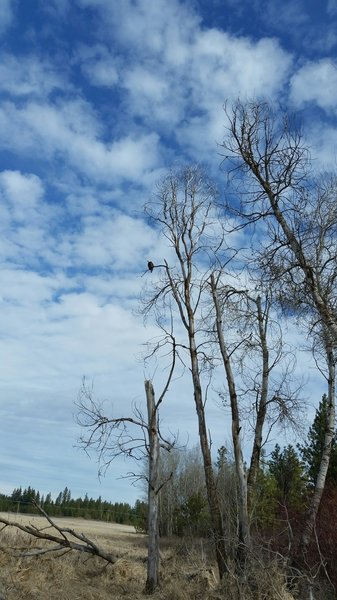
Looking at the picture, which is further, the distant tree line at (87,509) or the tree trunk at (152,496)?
the distant tree line at (87,509)

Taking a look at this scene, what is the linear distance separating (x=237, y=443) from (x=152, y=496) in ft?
8.46

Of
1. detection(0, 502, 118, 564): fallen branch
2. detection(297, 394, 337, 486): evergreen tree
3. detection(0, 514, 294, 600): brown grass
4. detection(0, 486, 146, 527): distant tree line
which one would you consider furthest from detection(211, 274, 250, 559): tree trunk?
detection(0, 486, 146, 527): distant tree line

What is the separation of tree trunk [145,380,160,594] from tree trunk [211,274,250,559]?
2.08 metres

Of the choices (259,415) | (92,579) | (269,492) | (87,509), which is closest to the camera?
(92,579)

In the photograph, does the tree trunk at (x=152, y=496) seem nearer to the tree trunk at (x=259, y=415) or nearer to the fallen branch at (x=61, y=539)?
the fallen branch at (x=61, y=539)

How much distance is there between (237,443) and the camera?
1388 centimetres

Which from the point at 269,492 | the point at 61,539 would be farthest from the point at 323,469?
the point at 269,492

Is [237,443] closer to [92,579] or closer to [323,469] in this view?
[323,469]

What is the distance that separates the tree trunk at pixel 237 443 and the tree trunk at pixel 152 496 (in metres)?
2.08

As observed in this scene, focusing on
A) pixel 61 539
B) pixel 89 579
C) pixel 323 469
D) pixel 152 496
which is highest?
pixel 323 469

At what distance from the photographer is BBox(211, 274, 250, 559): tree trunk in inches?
500

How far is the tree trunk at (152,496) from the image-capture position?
13.8 meters

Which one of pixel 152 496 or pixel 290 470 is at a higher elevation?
pixel 290 470

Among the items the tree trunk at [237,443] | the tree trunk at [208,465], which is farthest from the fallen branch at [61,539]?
the tree trunk at [237,443]
